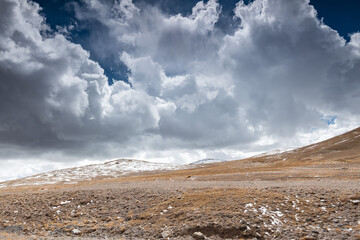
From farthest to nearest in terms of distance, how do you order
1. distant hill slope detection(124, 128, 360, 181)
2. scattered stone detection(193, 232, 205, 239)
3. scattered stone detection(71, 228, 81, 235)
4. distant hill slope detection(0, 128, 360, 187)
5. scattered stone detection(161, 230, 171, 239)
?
distant hill slope detection(0, 128, 360, 187) < distant hill slope detection(124, 128, 360, 181) < scattered stone detection(71, 228, 81, 235) < scattered stone detection(161, 230, 171, 239) < scattered stone detection(193, 232, 205, 239)

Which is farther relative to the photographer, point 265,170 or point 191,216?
point 265,170

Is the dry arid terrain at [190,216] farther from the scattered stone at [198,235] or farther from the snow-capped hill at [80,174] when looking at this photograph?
the snow-capped hill at [80,174]

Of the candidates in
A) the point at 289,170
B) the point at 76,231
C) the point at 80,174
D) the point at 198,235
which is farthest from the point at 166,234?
the point at 80,174

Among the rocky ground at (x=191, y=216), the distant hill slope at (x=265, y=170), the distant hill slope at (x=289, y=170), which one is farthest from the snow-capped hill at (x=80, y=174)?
the rocky ground at (x=191, y=216)

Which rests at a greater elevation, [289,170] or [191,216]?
[289,170]

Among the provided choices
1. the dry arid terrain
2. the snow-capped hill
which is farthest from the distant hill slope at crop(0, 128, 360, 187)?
the dry arid terrain

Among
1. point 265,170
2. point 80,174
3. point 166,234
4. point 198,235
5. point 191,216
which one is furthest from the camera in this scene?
point 80,174

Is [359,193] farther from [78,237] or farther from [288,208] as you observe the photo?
[78,237]

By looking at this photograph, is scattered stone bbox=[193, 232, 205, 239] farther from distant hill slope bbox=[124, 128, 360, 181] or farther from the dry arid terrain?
distant hill slope bbox=[124, 128, 360, 181]

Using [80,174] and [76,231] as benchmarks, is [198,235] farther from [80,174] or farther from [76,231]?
[80,174]

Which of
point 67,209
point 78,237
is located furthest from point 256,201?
point 67,209

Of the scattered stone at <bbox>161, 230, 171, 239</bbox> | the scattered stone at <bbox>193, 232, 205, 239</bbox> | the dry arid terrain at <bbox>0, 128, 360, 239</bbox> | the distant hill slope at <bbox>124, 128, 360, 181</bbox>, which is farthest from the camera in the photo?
the distant hill slope at <bbox>124, 128, 360, 181</bbox>

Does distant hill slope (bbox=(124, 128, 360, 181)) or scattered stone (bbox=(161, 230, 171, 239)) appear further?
distant hill slope (bbox=(124, 128, 360, 181))

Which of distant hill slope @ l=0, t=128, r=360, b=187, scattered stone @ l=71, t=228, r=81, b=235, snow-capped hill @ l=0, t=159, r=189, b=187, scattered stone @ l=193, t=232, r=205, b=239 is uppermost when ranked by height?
snow-capped hill @ l=0, t=159, r=189, b=187
